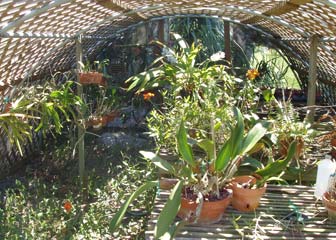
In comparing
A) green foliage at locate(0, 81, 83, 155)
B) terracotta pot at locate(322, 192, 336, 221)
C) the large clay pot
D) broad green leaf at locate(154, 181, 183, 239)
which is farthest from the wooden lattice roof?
broad green leaf at locate(154, 181, 183, 239)

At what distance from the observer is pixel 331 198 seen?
253cm

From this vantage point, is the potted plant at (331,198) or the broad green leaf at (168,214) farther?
the potted plant at (331,198)

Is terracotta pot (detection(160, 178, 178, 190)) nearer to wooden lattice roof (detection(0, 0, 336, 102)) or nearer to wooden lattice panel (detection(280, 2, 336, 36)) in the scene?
wooden lattice roof (detection(0, 0, 336, 102))

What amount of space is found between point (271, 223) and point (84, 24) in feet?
13.1

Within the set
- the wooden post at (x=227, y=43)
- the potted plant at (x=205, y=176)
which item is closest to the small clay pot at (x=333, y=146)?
the potted plant at (x=205, y=176)

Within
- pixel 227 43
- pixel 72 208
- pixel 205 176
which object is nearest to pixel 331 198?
pixel 205 176

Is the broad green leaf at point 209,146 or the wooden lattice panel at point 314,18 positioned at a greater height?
the wooden lattice panel at point 314,18

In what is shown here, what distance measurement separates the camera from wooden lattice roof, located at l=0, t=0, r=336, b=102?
143 inches

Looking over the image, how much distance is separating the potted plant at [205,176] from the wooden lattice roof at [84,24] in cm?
118

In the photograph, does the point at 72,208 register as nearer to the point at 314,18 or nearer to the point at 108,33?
the point at 314,18

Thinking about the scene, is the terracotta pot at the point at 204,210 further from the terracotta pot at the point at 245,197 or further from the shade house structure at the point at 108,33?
the shade house structure at the point at 108,33

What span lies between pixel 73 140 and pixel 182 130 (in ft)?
11.3

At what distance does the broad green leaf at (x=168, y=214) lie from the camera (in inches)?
84.4

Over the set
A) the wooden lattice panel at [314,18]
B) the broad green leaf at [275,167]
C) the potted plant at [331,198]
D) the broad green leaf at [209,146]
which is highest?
the wooden lattice panel at [314,18]
